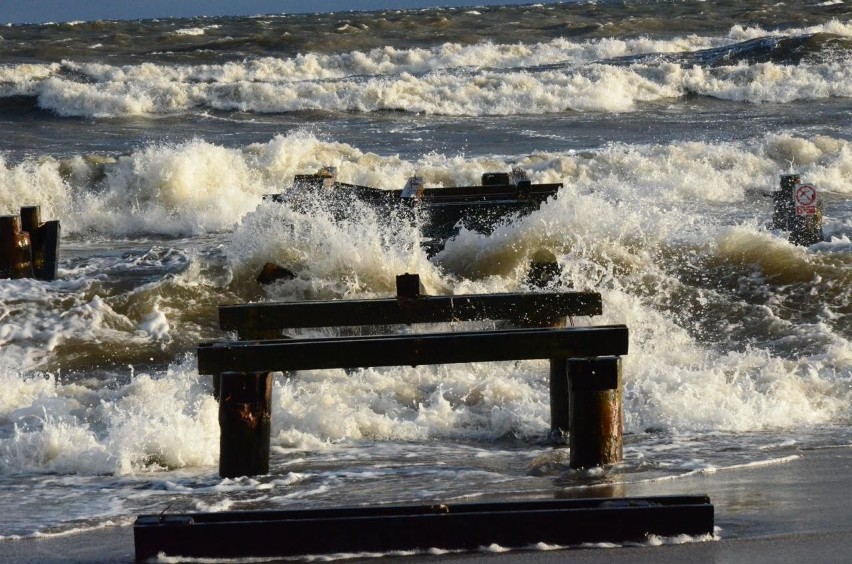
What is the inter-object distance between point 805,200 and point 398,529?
10.0 m

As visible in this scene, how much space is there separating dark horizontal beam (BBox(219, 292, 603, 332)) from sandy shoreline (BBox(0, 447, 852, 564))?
Answer: 1534mm

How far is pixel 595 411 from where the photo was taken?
6.88m

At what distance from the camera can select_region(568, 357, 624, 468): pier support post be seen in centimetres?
678

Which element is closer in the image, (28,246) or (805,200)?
(28,246)

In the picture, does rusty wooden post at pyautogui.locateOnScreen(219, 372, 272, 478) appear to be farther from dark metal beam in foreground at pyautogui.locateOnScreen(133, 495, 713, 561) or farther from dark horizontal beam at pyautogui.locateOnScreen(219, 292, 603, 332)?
dark metal beam in foreground at pyautogui.locateOnScreen(133, 495, 713, 561)

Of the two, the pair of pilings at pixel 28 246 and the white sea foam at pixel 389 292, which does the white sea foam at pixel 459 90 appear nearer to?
the white sea foam at pixel 389 292

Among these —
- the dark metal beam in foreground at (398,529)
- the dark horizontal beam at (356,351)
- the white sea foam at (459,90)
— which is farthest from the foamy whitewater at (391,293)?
the white sea foam at (459,90)

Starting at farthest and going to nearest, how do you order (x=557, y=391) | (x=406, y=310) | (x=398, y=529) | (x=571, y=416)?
(x=557, y=391), (x=406, y=310), (x=571, y=416), (x=398, y=529)

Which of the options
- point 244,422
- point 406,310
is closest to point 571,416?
point 406,310

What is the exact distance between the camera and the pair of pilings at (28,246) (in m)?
12.9

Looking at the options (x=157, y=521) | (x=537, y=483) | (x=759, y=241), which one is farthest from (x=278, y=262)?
(x=157, y=521)

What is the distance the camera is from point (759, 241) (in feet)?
45.5

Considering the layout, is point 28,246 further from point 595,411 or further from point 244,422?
point 595,411

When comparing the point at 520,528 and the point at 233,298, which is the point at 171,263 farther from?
the point at 520,528
